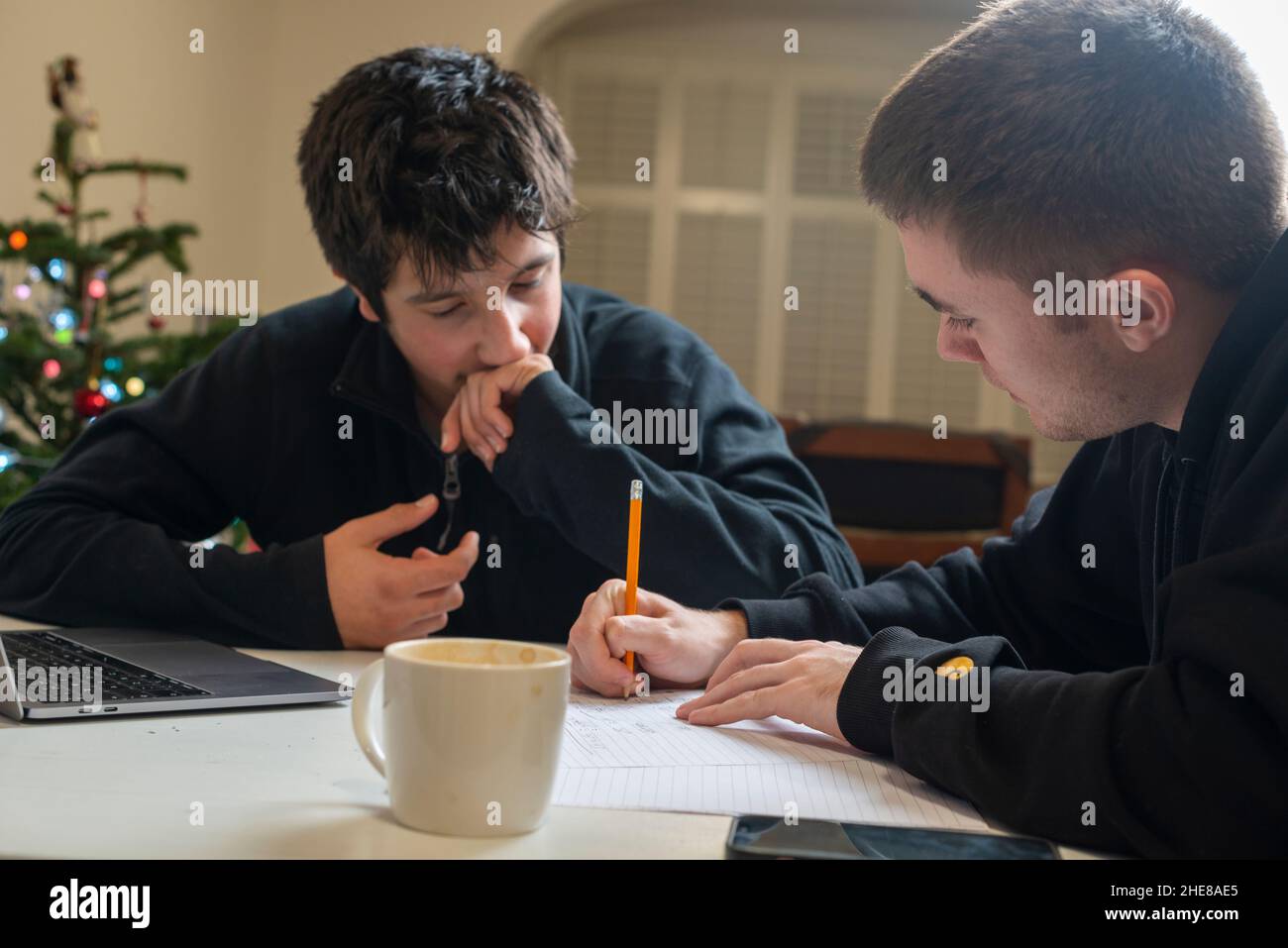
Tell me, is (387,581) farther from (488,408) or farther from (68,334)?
(68,334)

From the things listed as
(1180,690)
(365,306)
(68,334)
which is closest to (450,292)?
(365,306)

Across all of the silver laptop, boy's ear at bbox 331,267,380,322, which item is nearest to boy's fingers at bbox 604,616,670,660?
the silver laptop

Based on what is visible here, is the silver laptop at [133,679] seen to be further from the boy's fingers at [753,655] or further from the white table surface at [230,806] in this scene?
the boy's fingers at [753,655]

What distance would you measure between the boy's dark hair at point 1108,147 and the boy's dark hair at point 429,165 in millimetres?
563

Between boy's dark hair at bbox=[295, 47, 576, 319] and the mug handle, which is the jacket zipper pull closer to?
boy's dark hair at bbox=[295, 47, 576, 319]

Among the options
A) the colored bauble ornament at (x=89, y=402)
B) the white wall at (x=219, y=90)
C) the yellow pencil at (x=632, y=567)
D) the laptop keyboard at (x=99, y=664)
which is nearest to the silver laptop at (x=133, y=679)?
the laptop keyboard at (x=99, y=664)

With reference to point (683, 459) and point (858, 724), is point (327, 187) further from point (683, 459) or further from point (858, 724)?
point (858, 724)

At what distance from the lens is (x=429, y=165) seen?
1.33 meters

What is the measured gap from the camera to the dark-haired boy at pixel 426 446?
1209 mm

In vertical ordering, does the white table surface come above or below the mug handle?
below

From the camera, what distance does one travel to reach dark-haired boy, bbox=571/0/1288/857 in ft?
2.05
